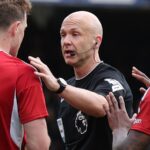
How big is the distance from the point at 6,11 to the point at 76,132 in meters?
1.30

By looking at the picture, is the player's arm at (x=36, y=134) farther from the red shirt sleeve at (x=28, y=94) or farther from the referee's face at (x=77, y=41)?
the referee's face at (x=77, y=41)

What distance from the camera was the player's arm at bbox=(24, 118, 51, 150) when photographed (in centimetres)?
466

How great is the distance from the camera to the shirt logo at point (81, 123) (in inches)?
219

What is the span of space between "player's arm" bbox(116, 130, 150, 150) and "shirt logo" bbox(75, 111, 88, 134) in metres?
0.84

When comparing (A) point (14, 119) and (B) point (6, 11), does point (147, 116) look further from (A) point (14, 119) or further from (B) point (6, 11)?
(B) point (6, 11)

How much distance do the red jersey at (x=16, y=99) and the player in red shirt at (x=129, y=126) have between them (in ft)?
1.92

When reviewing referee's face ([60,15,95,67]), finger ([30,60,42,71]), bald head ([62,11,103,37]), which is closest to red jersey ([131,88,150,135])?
finger ([30,60,42,71])

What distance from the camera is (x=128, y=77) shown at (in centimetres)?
1380

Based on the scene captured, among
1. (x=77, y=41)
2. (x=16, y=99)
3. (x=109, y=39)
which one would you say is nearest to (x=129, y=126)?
(x=16, y=99)

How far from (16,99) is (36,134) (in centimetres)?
26

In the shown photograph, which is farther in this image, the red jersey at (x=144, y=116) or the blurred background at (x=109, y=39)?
the blurred background at (x=109, y=39)

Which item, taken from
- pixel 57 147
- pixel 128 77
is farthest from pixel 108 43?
pixel 57 147

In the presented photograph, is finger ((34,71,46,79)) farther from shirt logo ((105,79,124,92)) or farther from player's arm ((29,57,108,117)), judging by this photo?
shirt logo ((105,79,124,92))

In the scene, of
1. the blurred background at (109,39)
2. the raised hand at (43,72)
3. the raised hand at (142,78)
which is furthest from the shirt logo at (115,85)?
the blurred background at (109,39)
